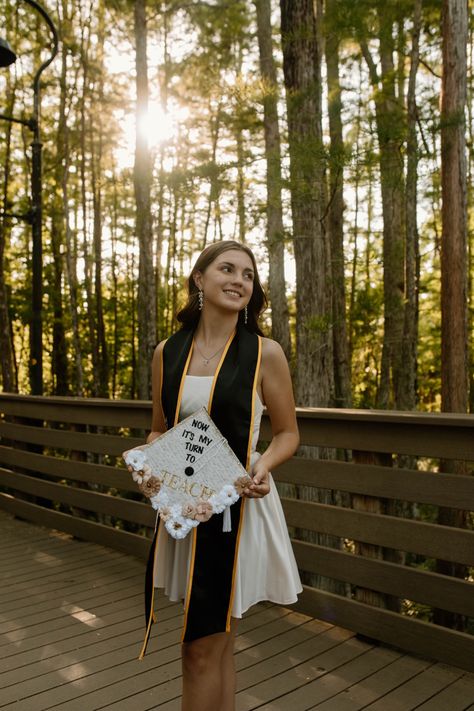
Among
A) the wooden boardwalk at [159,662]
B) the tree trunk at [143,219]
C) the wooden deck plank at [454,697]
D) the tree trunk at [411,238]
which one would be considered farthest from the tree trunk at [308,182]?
the tree trunk at [143,219]

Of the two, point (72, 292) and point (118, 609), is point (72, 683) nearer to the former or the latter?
point (118, 609)

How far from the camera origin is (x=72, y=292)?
1372cm

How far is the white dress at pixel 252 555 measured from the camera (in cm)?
196

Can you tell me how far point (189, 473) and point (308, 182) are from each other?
441 centimetres

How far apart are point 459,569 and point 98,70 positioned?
12476 millimetres

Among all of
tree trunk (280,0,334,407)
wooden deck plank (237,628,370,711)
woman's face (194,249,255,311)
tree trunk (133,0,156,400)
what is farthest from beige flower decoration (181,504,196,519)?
tree trunk (133,0,156,400)

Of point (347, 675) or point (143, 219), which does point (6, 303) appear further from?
point (347, 675)

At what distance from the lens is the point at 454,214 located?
21.8 ft

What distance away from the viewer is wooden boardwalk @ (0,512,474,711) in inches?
101

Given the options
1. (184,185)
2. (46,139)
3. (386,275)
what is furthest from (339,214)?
(46,139)

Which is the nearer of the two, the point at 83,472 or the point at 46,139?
the point at 83,472

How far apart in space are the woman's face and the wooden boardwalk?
5.12ft

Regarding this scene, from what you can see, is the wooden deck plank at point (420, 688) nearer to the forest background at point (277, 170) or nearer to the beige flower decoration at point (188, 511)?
the beige flower decoration at point (188, 511)

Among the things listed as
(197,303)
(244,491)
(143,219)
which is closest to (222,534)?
(244,491)
